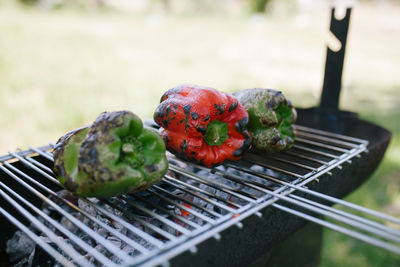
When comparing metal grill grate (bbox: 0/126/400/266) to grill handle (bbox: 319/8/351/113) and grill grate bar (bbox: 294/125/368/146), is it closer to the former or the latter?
grill grate bar (bbox: 294/125/368/146)

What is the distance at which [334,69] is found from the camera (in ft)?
8.31

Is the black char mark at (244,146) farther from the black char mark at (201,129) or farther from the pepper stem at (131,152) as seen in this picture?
the pepper stem at (131,152)

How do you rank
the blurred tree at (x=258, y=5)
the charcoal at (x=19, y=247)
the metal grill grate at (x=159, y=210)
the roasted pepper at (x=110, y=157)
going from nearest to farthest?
the metal grill grate at (x=159, y=210) < the roasted pepper at (x=110, y=157) < the charcoal at (x=19, y=247) < the blurred tree at (x=258, y=5)

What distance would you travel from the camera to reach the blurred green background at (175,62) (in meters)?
4.28

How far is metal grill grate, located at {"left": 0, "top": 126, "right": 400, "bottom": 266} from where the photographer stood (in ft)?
3.74

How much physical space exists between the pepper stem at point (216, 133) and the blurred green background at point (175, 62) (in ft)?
4.12

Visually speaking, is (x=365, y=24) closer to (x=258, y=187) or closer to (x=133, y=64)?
(x=133, y=64)

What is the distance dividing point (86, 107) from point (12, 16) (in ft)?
21.3

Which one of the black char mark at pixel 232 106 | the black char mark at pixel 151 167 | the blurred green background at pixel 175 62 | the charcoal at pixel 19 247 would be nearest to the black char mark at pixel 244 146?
the black char mark at pixel 232 106

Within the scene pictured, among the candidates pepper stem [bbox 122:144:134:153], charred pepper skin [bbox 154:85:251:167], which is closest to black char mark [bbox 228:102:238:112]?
charred pepper skin [bbox 154:85:251:167]

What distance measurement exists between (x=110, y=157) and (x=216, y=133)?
2.01ft

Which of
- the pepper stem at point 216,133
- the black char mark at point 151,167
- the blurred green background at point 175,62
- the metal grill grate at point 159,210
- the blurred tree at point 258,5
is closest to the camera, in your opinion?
the metal grill grate at point 159,210

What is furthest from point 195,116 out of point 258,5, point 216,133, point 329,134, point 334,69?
point 258,5

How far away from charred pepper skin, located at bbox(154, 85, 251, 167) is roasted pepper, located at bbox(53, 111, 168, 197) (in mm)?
251
